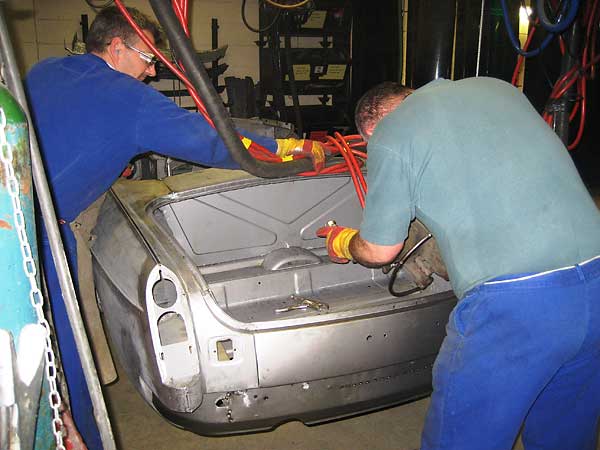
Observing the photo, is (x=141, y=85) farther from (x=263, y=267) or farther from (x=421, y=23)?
(x=421, y=23)

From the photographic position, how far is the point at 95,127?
217 cm

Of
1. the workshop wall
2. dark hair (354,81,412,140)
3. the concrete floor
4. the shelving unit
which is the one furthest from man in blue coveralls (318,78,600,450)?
the workshop wall

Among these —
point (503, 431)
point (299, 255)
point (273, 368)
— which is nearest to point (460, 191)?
point (503, 431)

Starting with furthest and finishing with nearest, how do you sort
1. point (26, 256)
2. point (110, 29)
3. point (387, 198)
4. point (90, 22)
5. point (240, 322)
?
Result: point (90, 22) < point (110, 29) < point (240, 322) < point (387, 198) < point (26, 256)

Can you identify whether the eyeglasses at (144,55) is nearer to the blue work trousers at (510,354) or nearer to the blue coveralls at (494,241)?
the blue coveralls at (494,241)

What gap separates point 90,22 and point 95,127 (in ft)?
15.6

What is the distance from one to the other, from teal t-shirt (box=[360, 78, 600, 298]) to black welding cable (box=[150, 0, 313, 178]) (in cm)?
60

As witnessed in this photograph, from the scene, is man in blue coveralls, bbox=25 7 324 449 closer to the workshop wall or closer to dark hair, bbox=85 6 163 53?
dark hair, bbox=85 6 163 53

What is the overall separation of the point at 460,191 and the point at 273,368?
953 mm

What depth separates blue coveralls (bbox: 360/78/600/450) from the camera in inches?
62.9

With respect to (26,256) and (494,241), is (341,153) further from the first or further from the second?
(26,256)

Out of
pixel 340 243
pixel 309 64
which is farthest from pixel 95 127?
pixel 309 64

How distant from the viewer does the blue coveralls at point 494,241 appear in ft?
5.24

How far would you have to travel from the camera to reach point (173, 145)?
2.26m
